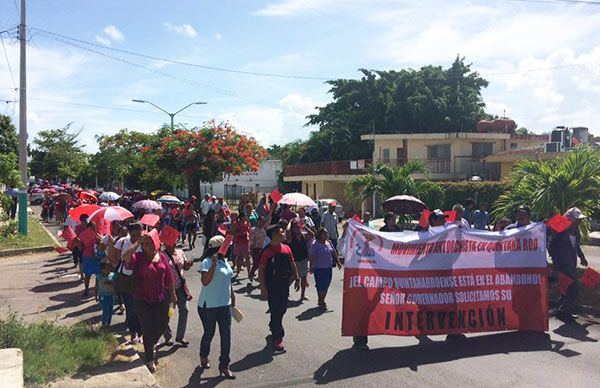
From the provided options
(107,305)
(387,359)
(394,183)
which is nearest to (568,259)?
(387,359)

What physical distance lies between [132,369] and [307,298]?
4.76 meters

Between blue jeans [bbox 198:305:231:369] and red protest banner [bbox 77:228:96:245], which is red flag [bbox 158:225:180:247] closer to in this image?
blue jeans [bbox 198:305:231:369]

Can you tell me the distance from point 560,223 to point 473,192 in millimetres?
25808

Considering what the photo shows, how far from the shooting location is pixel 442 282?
7898 millimetres

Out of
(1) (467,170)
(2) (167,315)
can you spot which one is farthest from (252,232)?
(1) (467,170)

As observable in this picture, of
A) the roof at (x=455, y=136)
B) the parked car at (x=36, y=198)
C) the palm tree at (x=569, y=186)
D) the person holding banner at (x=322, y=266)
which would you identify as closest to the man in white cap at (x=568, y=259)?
the palm tree at (x=569, y=186)

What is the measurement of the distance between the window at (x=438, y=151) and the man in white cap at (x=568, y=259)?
1329 inches

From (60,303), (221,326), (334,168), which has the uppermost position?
(334,168)

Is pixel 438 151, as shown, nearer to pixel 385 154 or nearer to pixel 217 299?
pixel 385 154

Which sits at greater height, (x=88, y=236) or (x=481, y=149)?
(x=481, y=149)

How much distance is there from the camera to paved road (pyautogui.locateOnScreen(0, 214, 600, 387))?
6.50 meters

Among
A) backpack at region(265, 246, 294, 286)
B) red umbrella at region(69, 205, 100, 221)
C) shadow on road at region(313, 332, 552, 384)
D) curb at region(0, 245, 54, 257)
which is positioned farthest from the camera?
curb at region(0, 245, 54, 257)

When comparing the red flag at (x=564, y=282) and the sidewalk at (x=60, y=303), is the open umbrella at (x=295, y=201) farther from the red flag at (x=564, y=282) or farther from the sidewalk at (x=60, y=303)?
the red flag at (x=564, y=282)

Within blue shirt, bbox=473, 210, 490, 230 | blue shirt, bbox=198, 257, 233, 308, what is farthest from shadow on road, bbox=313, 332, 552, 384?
blue shirt, bbox=473, 210, 490, 230
